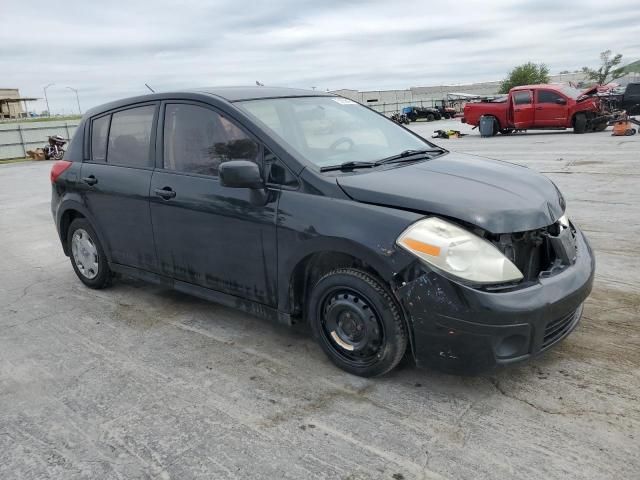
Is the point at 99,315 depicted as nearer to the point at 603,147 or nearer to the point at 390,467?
the point at 390,467

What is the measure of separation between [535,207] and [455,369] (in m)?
1.00

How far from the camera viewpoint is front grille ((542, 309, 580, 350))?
2.88 metres

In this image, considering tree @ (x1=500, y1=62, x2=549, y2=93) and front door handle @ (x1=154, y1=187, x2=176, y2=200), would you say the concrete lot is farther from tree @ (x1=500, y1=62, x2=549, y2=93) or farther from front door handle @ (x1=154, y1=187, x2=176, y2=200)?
tree @ (x1=500, y1=62, x2=549, y2=93)

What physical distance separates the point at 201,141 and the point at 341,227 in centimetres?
140

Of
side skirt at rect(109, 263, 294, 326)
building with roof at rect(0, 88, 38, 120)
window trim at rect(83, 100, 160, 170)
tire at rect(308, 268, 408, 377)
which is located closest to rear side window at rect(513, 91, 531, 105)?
window trim at rect(83, 100, 160, 170)

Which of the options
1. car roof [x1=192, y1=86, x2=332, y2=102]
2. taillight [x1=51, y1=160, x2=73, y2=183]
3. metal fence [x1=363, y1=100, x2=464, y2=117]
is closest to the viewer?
car roof [x1=192, y1=86, x2=332, y2=102]

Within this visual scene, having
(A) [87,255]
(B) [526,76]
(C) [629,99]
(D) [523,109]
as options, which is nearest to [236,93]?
(A) [87,255]

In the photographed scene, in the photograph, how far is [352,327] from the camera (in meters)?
3.17

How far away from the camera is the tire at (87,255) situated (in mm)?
4953

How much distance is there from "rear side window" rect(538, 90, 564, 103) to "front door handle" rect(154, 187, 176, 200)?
18.0 meters

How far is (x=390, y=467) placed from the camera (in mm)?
2455

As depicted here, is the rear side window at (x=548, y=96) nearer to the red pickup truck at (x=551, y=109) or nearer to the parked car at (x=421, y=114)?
the red pickup truck at (x=551, y=109)

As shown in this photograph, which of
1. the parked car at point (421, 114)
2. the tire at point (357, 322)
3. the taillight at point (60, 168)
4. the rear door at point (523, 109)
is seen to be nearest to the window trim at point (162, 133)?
the tire at point (357, 322)

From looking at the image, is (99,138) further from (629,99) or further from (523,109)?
(629,99)
